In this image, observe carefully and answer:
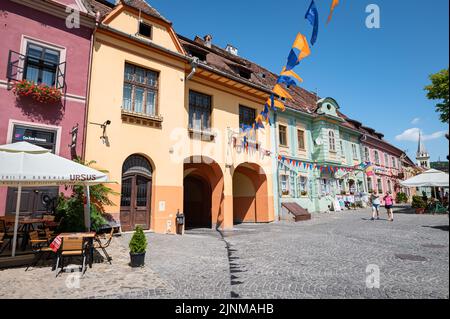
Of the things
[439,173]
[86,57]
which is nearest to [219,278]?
[86,57]

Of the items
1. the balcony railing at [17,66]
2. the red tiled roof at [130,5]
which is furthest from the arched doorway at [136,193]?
the red tiled roof at [130,5]

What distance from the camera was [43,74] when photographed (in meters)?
9.59

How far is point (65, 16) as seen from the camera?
10062 mm

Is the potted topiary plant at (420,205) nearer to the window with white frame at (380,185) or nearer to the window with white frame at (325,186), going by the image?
the window with white frame at (325,186)

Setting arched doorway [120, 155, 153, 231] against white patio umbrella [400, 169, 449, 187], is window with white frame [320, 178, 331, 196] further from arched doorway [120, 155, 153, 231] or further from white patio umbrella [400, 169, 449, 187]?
arched doorway [120, 155, 153, 231]

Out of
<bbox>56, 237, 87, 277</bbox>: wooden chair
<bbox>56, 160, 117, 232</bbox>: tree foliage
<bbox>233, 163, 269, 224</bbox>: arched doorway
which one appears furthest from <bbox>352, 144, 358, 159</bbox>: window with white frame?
<bbox>56, 237, 87, 277</bbox>: wooden chair

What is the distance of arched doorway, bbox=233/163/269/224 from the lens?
56.6 ft

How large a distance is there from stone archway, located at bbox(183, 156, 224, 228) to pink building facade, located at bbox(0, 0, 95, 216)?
5.48 metres

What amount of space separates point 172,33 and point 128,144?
600 cm

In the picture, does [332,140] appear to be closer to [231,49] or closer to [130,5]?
[231,49]

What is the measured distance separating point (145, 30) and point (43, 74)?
490 centimetres

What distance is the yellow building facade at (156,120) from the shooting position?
1062 cm

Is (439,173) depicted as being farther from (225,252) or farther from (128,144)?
(128,144)

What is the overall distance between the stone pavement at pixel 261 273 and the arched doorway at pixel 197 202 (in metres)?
8.32
